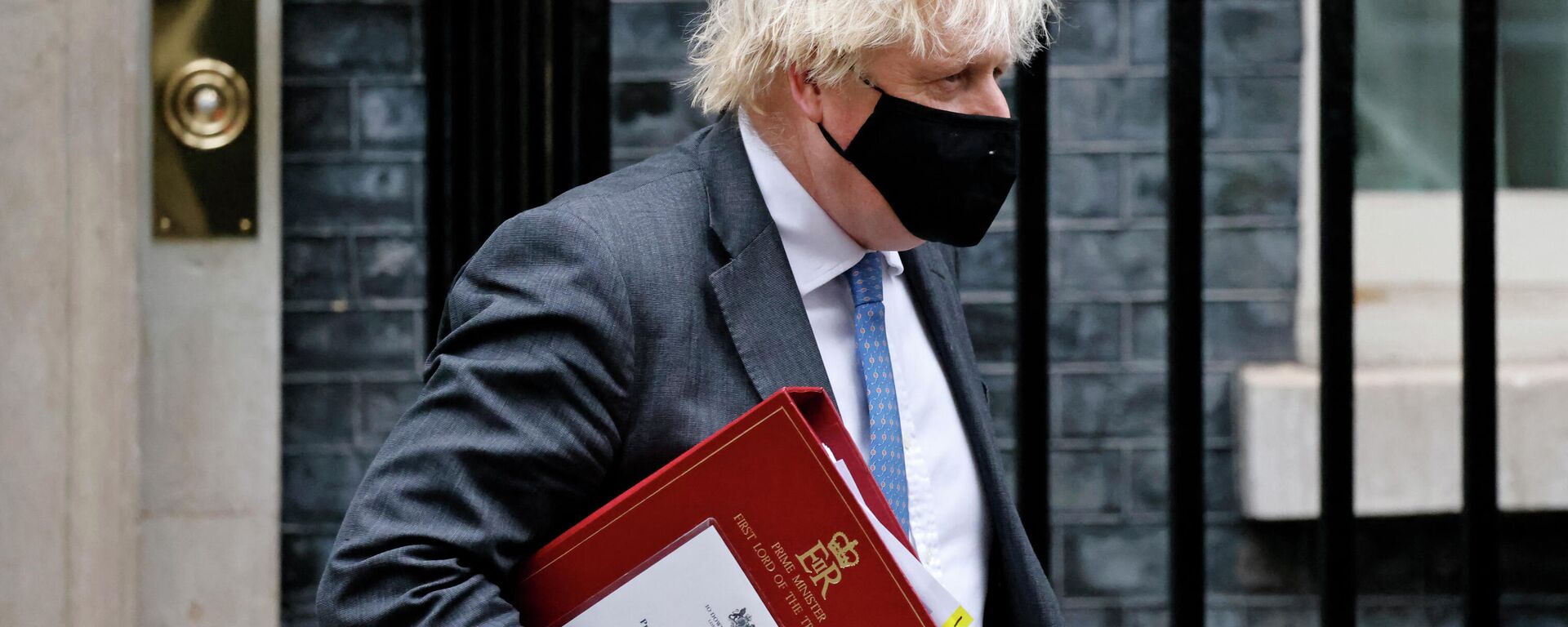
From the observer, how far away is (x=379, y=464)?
117 centimetres

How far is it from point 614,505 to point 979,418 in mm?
483

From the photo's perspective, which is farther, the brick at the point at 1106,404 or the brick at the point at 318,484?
the brick at the point at 1106,404

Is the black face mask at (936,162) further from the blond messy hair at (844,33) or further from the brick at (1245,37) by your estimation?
the brick at (1245,37)

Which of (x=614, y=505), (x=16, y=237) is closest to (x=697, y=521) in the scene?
(x=614, y=505)

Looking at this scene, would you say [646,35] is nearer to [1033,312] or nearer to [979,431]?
[1033,312]

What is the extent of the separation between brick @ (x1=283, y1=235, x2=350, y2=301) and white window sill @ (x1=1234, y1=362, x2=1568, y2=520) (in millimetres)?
1771

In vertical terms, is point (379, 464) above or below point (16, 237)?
below

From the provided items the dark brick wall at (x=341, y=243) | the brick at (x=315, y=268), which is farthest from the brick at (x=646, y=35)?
the brick at (x=315, y=268)

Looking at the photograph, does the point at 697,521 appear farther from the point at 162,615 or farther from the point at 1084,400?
the point at 1084,400

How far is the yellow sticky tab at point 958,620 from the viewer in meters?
1.22

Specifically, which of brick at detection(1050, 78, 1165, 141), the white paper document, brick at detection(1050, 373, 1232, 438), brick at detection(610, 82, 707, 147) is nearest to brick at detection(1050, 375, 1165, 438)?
brick at detection(1050, 373, 1232, 438)

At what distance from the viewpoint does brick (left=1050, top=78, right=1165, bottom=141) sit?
3096 mm

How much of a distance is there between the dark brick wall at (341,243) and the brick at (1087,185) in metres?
1.26

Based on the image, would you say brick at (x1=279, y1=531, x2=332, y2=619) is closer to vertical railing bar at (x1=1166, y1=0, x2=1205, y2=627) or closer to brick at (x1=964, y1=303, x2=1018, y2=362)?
brick at (x1=964, y1=303, x2=1018, y2=362)
